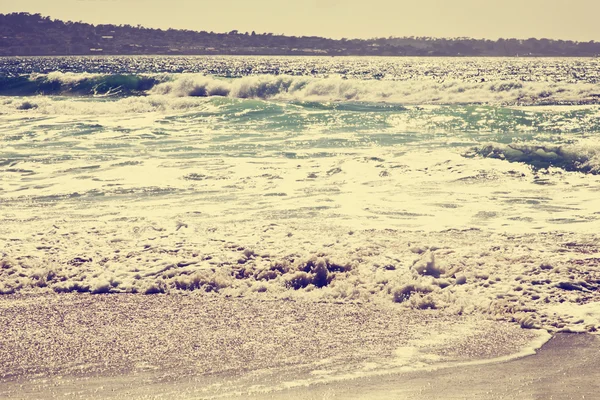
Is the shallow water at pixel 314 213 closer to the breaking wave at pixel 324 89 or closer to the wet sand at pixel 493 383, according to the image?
the wet sand at pixel 493 383

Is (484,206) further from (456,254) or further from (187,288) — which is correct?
(187,288)

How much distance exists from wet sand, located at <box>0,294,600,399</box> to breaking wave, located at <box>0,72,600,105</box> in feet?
110

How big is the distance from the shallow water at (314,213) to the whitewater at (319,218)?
0.03 m

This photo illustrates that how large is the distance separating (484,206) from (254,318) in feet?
19.5

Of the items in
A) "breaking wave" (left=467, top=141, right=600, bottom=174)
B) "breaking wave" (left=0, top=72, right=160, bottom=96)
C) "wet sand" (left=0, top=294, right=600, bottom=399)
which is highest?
"breaking wave" (left=467, top=141, right=600, bottom=174)

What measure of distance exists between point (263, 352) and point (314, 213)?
536 cm

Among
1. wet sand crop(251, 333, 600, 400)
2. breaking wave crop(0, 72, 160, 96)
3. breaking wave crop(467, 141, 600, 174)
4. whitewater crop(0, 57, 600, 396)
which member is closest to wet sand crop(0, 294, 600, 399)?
wet sand crop(251, 333, 600, 400)

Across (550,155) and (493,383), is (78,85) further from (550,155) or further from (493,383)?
(493,383)

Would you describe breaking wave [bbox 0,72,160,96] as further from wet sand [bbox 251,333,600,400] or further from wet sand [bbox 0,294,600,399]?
wet sand [bbox 251,333,600,400]

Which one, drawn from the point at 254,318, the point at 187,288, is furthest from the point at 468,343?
the point at 187,288

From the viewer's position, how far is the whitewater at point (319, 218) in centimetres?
773

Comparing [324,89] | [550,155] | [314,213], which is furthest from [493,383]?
[324,89]

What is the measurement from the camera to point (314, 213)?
11.5 metres

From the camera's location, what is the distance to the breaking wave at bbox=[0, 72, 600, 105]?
41438mm
